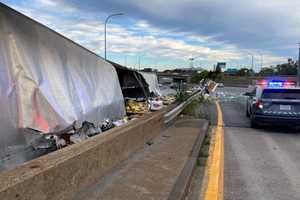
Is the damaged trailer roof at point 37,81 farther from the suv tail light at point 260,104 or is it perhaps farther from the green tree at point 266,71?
the green tree at point 266,71

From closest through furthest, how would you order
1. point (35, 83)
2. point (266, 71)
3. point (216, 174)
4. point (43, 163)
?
point (43, 163) → point (35, 83) → point (216, 174) → point (266, 71)

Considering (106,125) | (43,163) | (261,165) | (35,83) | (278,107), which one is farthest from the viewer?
Result: (278,107)

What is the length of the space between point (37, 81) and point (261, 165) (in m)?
4.69

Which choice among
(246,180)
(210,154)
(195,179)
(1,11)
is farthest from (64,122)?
(210,154)

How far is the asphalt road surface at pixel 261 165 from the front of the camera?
6164mm

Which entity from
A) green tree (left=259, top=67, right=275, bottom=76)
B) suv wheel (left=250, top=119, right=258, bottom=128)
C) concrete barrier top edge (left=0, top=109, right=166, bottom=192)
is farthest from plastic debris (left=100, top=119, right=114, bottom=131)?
green tree (left=259, top=67, right=275, bottom=76)

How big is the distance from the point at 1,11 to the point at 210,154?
5431 mm

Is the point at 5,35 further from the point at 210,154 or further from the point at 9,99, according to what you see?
the point at 210,154

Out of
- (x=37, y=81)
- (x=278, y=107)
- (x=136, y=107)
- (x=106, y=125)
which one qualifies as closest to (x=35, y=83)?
(x=37, y=81)

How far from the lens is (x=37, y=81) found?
5.84 m

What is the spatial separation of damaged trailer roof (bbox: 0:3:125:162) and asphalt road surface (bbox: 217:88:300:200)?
279cm

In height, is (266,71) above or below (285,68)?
below

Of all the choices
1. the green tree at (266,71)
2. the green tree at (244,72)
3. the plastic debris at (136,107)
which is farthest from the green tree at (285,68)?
the plastic debris at (136,107)

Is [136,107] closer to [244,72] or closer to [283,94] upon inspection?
[283,94]
